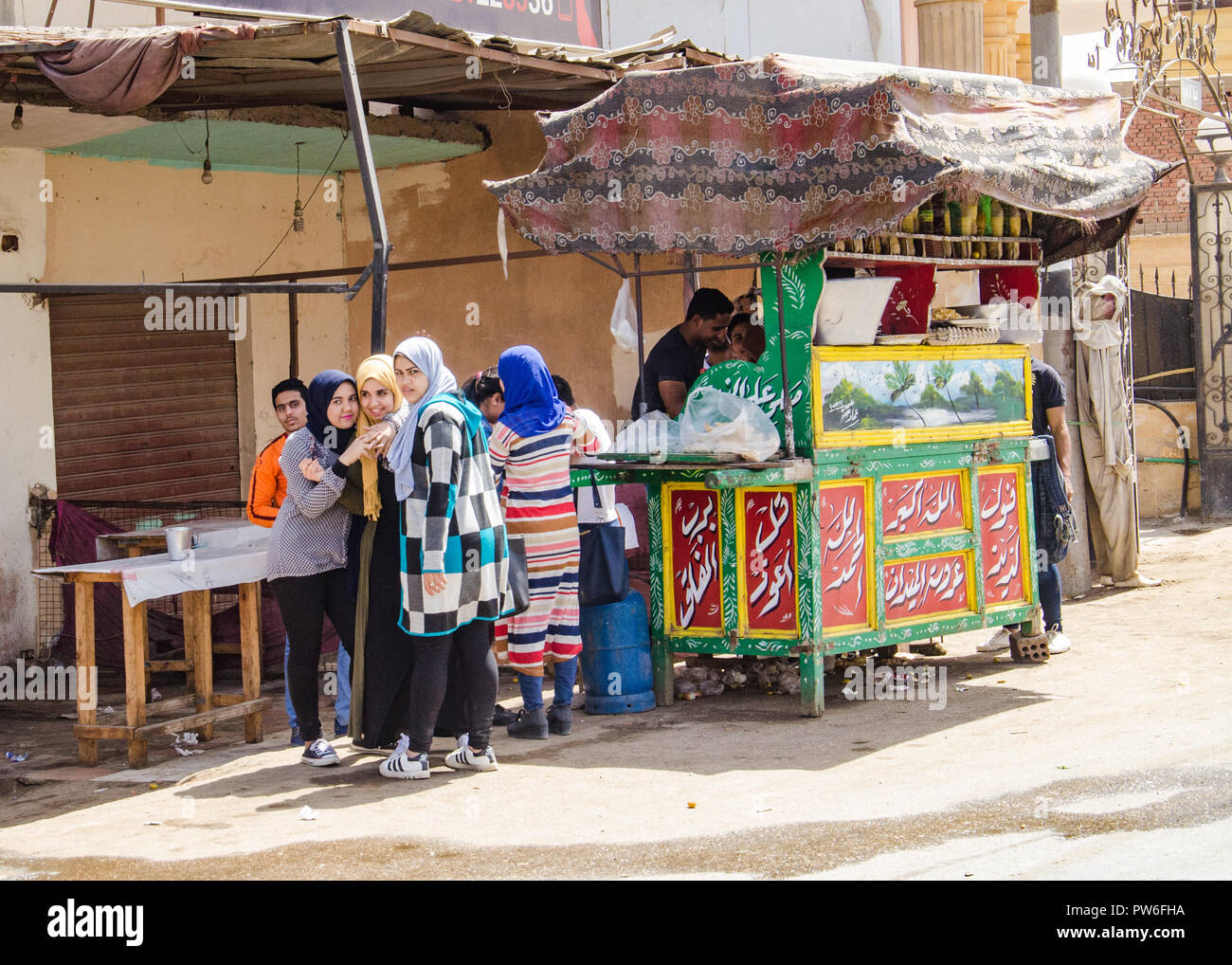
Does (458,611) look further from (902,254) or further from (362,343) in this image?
(362,343)

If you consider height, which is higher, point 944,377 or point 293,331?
point 293,331

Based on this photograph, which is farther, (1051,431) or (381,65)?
(1051,431)

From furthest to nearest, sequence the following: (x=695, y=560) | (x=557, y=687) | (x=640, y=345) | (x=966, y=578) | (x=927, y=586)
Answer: (x=640, y=345) < (x=966, y=578) < (x=927, y=586) < (x=695, y=560) < (x=557, y=687)

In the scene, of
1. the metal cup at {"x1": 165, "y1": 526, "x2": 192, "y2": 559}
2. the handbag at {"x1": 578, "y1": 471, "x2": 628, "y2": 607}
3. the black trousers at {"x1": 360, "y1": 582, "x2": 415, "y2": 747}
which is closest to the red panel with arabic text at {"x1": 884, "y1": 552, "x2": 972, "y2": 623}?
the handbag at {"x1": 578, "y1": 471, "x2": 628, "y2": 607}

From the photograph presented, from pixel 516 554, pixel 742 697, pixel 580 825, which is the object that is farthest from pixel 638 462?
pixel 580 825

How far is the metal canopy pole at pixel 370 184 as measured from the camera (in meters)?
6.72

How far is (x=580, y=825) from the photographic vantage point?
5523 mm

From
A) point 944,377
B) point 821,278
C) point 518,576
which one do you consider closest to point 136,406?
point 518,576

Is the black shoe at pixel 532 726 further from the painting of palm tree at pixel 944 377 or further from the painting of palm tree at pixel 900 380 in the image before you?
the painting of palm tree at pixel 944 377

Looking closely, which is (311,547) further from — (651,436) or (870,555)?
(870,555)

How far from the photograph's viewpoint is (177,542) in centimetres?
712

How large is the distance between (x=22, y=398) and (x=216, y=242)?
2.07 m

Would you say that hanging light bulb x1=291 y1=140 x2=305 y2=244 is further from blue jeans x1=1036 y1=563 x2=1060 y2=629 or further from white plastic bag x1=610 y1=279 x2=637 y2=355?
blue jeans x1=1036 y1=563 x2=1060 y2=629

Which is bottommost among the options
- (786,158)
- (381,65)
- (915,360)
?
(915,360)
